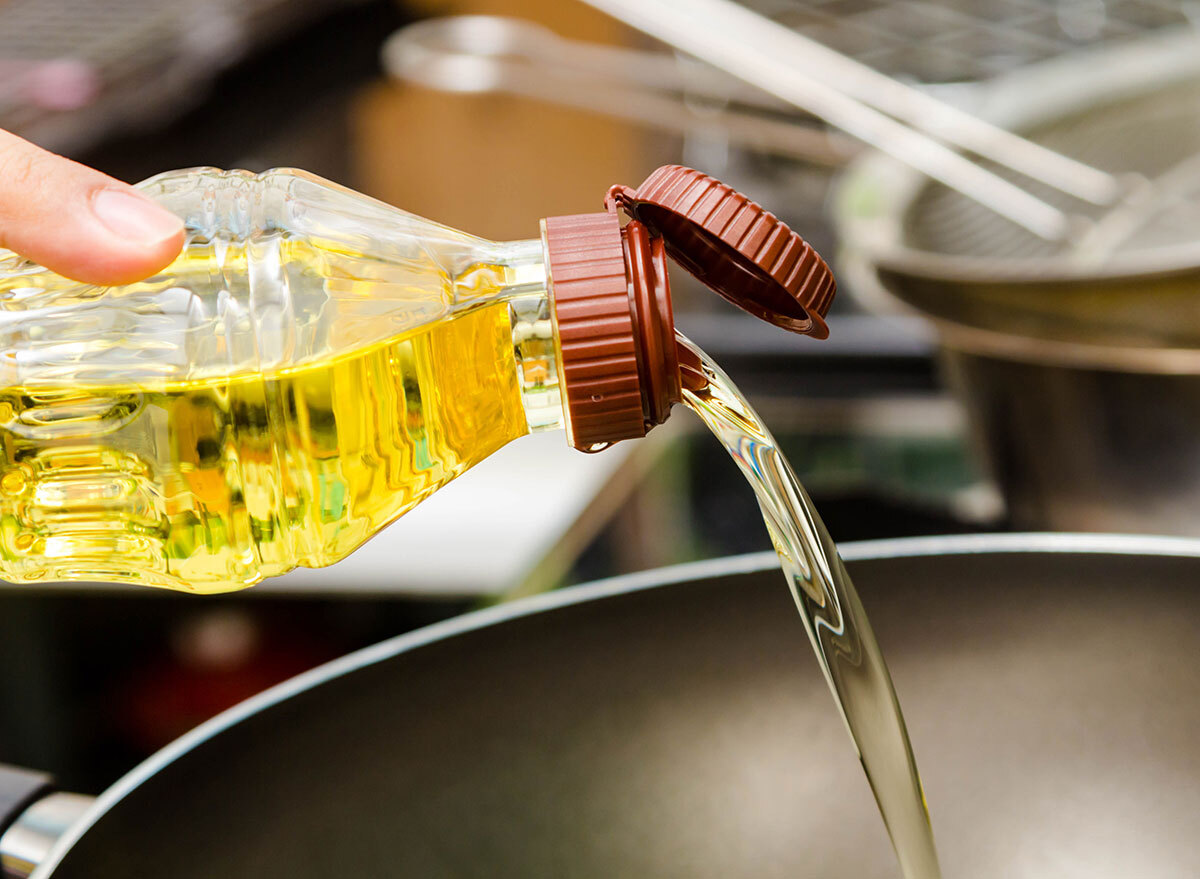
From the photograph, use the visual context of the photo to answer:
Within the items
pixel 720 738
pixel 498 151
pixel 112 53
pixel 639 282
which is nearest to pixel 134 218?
pixel 639 282

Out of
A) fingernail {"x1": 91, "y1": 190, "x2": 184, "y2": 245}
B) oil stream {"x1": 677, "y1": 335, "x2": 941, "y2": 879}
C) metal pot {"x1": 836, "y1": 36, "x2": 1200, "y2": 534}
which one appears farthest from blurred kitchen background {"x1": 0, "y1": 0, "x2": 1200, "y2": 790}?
fingernail {"x1": 91, "y1": 190, "x2": 184, "y2": 245}

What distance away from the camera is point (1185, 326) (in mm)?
460

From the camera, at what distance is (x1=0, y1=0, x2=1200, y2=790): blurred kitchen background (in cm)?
55

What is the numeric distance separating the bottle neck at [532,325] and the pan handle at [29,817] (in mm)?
175

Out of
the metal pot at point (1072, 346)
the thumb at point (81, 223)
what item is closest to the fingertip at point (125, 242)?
the thumb at point (81, 223)

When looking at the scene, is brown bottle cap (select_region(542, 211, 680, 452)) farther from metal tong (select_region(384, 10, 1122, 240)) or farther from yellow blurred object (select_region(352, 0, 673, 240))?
yellow blurred object (select_region(352, 0, 673, 240))

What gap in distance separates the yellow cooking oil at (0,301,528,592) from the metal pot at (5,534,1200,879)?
104mm

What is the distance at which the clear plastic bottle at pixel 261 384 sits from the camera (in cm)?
29

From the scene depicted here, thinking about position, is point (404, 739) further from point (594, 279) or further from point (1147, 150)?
point (1147, 150)

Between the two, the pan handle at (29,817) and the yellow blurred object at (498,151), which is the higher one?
the yellow blurred object at (498,151)

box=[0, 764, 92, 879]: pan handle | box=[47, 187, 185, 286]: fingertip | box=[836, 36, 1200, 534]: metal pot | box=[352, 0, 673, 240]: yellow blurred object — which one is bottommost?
box=[0, 764, 92, 879]: pan handle

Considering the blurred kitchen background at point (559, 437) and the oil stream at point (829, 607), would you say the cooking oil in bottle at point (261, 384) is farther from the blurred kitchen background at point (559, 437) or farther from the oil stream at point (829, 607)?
the blurred kitchen background at point (559, 437)

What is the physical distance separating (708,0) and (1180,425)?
49 centimetres

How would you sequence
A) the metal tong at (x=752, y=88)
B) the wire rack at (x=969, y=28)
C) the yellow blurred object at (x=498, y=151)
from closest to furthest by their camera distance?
the metal tong at (x=752, y=88), the wire rack at (x=969, y=28), the yellow blurred object at (x=498, y=151)
